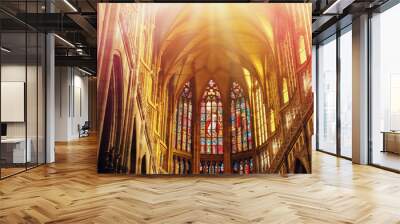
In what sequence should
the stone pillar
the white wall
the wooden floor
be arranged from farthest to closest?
the white wall, the stone pillar, the wooden floor

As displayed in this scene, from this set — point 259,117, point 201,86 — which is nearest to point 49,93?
point 201,86

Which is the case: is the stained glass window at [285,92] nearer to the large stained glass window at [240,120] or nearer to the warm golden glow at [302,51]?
the warm golden glow at [302,51]

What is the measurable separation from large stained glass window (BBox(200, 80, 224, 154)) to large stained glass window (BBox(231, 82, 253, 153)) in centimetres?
24

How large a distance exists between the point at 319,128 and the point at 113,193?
841cm

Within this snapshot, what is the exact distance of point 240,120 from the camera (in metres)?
6.79

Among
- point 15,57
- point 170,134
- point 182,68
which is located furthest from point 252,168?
point 15,57

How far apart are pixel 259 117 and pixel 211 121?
2.92 feet

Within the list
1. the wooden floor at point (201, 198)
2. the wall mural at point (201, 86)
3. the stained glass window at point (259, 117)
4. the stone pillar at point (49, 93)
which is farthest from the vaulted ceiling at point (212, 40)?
the stone pillar at point (49, 93)

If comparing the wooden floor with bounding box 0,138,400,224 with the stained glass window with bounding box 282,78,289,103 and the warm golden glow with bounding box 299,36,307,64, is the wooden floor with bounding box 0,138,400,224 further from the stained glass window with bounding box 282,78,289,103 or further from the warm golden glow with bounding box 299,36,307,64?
the warm golden glow with bounding box 299,36,307,64

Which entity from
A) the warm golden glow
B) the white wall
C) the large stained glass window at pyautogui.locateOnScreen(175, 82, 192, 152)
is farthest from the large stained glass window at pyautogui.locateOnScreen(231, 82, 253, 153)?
the white wall

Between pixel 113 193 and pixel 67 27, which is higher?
pixel 67 27

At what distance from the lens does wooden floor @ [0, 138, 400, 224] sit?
4086 millimetres

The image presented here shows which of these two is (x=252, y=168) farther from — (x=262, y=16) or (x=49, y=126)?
(x=49, y=126)

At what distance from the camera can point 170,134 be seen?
6762mm
